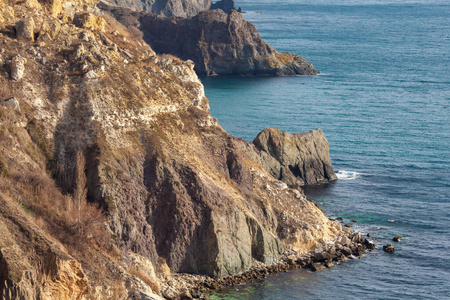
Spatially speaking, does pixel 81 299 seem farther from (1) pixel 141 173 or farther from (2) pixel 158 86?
(2) pixel 158 86

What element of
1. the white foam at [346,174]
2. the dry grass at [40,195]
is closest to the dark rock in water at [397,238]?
the white foam at [346,174]

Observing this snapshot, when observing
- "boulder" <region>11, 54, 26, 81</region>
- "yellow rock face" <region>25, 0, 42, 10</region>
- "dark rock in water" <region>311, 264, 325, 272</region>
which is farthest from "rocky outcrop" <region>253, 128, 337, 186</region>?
"boulder" <region>11, 54, 26, 81</region>

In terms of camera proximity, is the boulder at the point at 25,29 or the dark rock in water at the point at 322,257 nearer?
the boulder at the point at 25,29

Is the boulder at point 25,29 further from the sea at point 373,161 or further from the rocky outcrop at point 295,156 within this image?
the rocky outcrop at point 295,156

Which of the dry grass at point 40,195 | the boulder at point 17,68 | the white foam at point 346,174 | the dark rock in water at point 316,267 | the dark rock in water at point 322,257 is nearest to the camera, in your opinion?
the dry grass at point 40,195

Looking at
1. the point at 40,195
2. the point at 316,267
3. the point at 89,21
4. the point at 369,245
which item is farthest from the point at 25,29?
the point at 369,245

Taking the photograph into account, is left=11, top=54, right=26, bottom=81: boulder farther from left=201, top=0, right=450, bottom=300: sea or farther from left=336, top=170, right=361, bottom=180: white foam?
left=336, top=170, right=361, bottom=180: white foam
